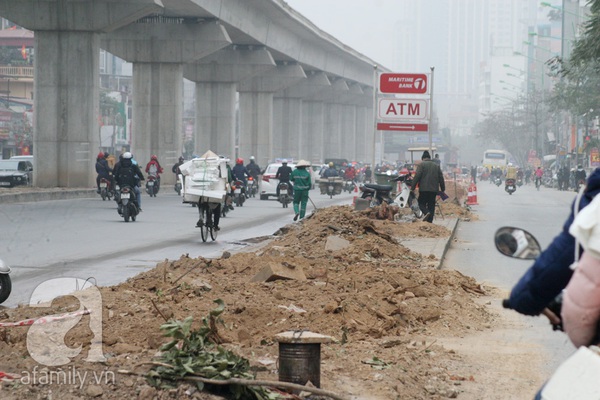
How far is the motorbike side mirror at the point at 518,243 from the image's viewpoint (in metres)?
4.01

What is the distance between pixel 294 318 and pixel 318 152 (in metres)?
93.4

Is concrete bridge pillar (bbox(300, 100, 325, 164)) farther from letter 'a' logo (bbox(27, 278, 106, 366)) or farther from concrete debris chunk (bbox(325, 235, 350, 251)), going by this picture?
letter 'a' logo (bbox(27, 278, 106, 366))

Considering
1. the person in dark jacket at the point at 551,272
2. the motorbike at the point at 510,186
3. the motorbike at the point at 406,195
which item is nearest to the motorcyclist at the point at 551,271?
the person in dark jacket at the point at 551,272

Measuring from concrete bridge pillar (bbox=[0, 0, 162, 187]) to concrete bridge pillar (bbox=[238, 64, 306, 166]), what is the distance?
113 ft

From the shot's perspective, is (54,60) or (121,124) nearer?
(54,60)

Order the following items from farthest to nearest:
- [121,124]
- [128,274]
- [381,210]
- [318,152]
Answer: [121,124] < [318,152] < [381,210] < [128,274]

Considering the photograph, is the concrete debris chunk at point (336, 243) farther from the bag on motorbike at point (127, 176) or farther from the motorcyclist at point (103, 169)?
the motorcyclist at point (103, 169)

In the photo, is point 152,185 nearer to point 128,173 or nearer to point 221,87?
point 128,173

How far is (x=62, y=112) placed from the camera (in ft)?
144

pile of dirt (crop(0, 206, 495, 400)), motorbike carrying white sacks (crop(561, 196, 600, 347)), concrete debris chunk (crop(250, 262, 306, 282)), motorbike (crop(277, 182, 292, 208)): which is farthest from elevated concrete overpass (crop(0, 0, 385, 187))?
motorbike carrying white sacks (crop(561, 196, 600, 347))

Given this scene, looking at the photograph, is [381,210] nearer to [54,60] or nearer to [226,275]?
[226,275]

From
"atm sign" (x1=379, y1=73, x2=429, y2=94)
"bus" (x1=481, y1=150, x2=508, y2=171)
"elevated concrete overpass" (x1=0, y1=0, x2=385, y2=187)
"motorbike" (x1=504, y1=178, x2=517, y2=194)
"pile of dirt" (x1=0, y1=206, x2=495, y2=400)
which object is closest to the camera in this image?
"pile of dirt" (x1=0, y1=206, x2=495, y2=400)

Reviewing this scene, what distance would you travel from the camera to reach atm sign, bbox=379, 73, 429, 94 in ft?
88.0

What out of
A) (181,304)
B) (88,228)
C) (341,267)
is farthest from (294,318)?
(88,228)
